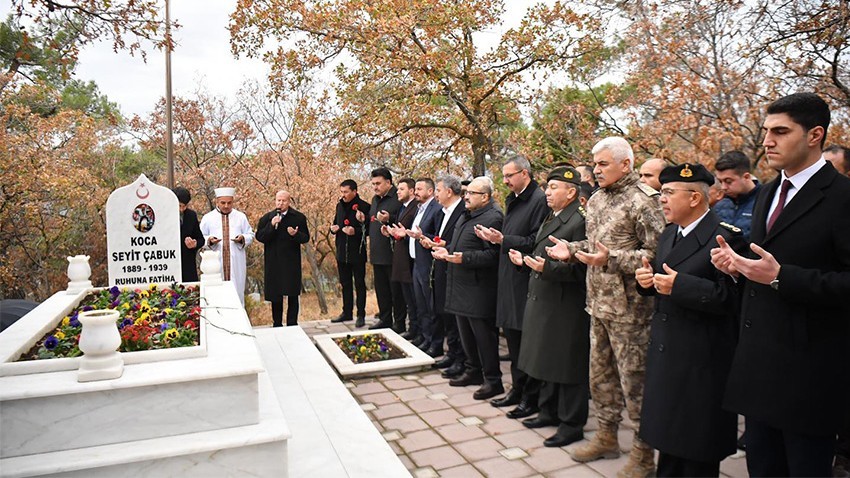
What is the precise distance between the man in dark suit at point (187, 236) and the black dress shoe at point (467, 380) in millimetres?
4003

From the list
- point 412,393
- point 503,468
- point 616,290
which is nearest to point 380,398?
point 412,393

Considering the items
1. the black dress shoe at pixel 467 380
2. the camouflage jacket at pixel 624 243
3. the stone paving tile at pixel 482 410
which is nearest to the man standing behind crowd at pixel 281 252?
the black dress shoe at pixel 467 380

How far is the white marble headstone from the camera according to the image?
605 cm

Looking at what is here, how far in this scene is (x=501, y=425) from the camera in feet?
14.2

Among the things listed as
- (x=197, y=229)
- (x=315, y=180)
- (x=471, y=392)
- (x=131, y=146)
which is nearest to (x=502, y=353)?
(x=471, y=392)

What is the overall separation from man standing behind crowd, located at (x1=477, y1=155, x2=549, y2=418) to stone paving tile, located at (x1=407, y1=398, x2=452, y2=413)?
1.44 feet

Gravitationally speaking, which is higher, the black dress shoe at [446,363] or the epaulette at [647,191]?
the epaulette at [647,191]

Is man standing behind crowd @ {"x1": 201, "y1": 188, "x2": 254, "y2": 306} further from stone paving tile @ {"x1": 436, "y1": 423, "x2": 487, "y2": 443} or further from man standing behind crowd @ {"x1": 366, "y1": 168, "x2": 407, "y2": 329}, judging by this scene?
stone paving tile @ {"x1": 436, "y1": 423, "x2": 487, "y2": 443}

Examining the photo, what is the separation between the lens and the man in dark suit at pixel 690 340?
279 centimetres

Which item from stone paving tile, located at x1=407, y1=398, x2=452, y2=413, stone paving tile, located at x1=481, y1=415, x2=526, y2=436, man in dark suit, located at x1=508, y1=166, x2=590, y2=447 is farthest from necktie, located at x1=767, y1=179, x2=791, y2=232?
stone paving tile, located at x1=407, y1=398, x2=452, y2=413

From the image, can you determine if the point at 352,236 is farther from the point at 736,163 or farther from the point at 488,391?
the point at 736,163

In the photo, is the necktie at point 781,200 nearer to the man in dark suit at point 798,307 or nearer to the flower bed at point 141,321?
the man in dark suit at point 798,307

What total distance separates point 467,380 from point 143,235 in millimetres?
3887

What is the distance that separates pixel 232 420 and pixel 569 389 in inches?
89.3
